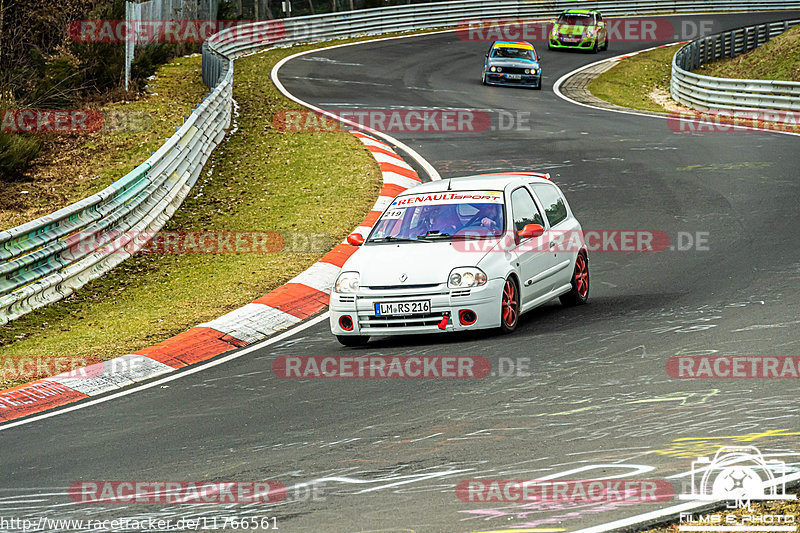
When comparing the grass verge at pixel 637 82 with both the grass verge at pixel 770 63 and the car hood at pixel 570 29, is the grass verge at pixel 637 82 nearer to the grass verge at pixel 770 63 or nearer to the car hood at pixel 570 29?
the grass verge at pixel 770 63

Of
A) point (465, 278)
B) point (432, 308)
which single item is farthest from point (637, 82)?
point (432, 308)

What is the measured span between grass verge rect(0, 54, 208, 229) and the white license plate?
7.04 m

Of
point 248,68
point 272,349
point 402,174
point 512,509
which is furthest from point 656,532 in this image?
point 248,68

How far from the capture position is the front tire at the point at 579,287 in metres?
10.9

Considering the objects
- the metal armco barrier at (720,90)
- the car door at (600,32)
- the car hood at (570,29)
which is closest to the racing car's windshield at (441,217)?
the metal armco barrier at (720,90)

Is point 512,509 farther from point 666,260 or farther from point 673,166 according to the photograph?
point 673,166

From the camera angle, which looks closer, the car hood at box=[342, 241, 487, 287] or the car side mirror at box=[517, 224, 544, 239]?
the car hood at box=[342, 241, 487, 287]

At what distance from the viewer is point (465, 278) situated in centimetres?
945

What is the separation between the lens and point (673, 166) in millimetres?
18031

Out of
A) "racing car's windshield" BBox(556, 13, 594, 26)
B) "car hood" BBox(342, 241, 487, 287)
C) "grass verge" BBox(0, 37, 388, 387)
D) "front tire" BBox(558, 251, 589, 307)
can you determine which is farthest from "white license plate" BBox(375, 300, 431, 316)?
"racing car's windshield" BBox(556, 13, 594, 26)

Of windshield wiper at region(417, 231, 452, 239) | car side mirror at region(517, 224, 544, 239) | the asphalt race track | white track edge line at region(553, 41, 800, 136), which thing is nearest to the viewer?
the asphalt race track

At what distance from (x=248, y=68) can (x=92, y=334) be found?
2204cm

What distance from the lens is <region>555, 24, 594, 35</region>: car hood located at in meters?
40.7

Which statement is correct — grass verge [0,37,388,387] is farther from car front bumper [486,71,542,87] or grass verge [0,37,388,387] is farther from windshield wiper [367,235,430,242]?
car front bumper [486,71,542,87]
